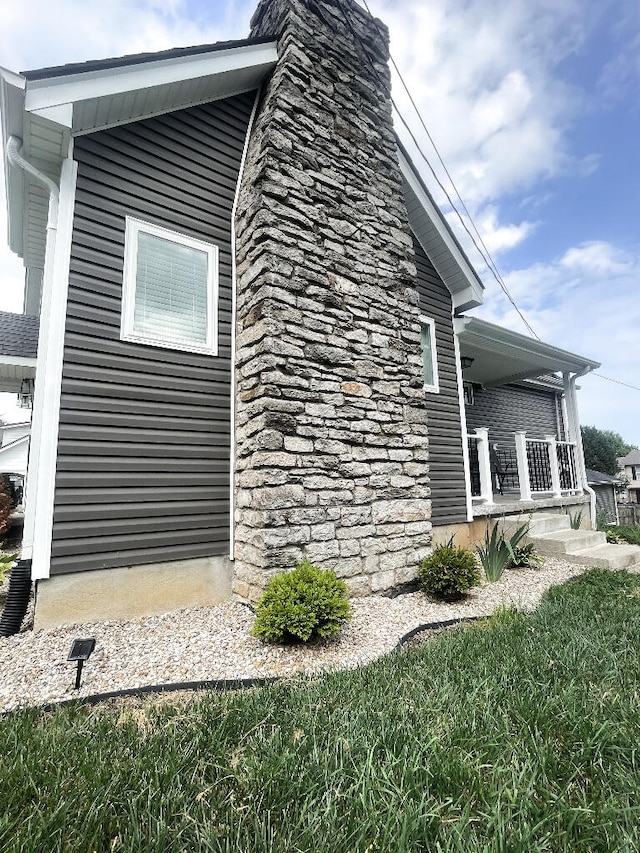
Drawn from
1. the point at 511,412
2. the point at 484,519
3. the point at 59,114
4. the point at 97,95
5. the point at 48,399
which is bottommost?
the point at 484,519

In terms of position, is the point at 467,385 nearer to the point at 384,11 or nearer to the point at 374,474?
the point at 374,474

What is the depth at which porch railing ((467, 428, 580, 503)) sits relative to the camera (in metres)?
7.42

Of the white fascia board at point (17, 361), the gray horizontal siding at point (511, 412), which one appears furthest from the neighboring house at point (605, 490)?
the white fascia board at point (17, 361)

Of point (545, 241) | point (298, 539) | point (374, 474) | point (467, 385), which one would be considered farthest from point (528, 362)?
point (545, 241)

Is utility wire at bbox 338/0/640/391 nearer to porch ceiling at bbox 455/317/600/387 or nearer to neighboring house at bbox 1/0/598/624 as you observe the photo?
neighboring house at bbox 1/0/598/624

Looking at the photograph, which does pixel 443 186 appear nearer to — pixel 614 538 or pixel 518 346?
pixel 518 346

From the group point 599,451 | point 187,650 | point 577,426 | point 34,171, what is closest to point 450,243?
point 577,426

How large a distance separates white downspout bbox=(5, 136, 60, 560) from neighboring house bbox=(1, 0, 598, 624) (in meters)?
0.03

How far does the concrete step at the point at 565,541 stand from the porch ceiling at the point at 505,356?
3538 mm

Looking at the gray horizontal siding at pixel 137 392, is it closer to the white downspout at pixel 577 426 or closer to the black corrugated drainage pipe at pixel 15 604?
the black corrugated drainage pipe at pixel 15 604

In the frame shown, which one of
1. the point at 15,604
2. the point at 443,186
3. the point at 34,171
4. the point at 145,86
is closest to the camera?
the point at 15,604

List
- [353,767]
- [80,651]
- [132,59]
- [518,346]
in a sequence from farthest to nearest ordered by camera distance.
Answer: [518,346] < [132,59] < [80,651] < [353,767]

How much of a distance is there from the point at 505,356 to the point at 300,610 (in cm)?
751

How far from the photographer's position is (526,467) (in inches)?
314
